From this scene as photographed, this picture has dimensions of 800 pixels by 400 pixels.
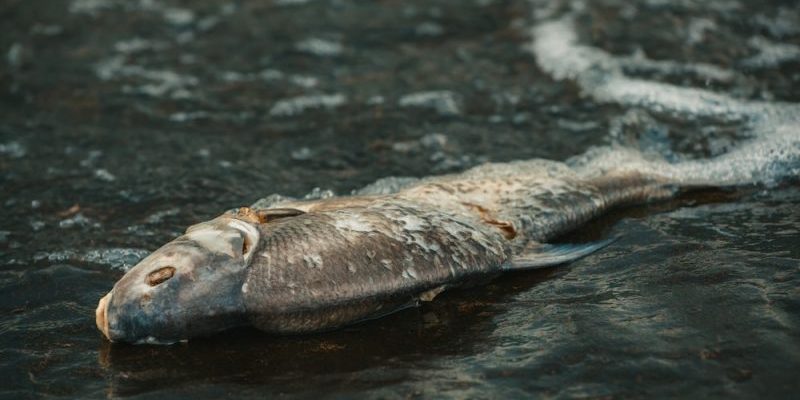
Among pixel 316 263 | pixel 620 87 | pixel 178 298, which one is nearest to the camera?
pixel 178 298

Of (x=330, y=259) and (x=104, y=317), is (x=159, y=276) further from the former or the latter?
(x=330, y=259)

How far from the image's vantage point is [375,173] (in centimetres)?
727

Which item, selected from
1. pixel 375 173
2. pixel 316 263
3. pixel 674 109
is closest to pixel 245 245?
pixel 316 263

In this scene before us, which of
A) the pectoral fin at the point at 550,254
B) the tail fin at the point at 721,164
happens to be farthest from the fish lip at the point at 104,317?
the tail fin at the point at 721,164

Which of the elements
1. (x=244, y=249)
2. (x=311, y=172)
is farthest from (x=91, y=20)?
(x=244, y=249)

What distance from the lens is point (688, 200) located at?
6516 mm

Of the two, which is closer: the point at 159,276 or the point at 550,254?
the point at 159,276

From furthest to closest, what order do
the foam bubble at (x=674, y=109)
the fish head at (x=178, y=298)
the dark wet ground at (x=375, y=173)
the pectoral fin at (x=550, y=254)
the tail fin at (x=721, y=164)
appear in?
the foam bubble at (x=674, y=109), the tail fin at (x=721, y=164), the pectoral fin at (x=550, y=254), the fish head at (x=178, y=298), the dark wet ground at (x=375, y=173)

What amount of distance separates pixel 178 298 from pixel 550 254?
218 centimetres

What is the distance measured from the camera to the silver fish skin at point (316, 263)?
181 inches

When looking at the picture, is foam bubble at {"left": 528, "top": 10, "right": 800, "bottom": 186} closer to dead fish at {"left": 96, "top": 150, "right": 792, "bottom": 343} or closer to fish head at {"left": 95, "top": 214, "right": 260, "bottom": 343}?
dead fish at {"left": 96, "top": 150, "right": 792, "bottom": 343}

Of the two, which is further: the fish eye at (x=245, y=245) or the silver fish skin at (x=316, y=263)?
the fish eye at (x=245, y=245)

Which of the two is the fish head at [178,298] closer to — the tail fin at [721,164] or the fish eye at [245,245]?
the fish eye at [245,245]

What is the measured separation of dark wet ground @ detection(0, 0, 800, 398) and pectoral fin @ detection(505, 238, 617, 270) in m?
0.08
